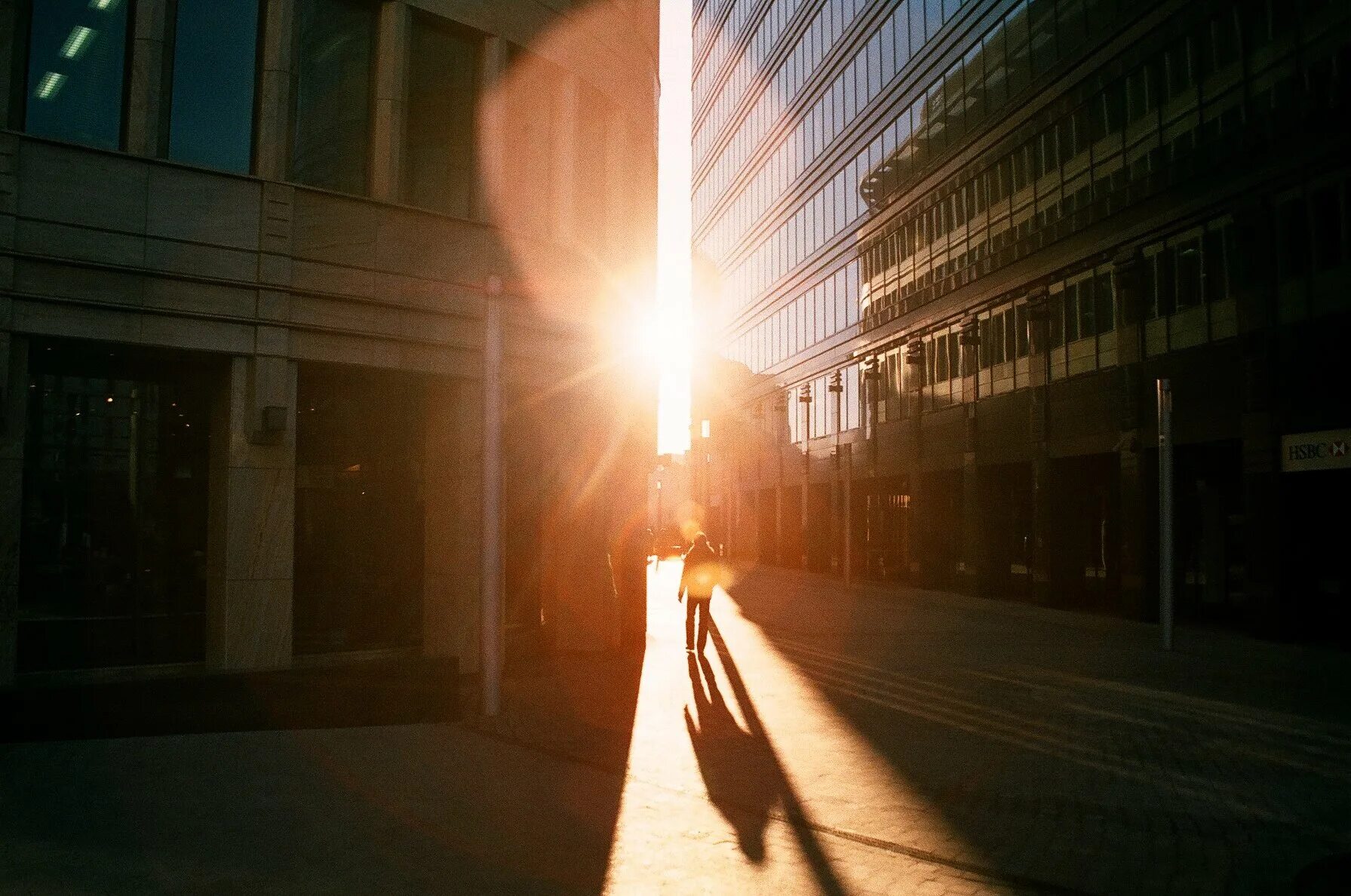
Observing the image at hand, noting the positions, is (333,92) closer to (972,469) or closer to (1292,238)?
(1292,238)

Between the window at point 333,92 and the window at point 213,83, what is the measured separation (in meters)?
0.56

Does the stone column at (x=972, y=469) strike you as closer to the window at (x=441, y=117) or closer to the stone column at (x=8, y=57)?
the window at (x=441, y=117)

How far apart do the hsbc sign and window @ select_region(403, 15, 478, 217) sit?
14.6 meters

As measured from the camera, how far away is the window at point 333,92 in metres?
14.9

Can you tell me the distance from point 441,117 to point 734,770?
34.1ft

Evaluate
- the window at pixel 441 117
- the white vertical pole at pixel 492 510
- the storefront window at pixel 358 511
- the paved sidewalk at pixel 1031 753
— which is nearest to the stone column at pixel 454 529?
the storefront window at pixel 358 511

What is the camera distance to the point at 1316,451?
67.8 feet

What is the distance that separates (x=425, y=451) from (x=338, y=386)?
1.48 metres

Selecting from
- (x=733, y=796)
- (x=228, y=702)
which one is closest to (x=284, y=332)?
(x=228, y=702)

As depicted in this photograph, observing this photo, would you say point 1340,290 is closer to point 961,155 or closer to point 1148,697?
point 1148,697

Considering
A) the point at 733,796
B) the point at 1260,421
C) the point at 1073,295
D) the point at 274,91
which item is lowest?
the point at 733,796

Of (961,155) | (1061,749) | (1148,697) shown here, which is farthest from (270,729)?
(961,155)

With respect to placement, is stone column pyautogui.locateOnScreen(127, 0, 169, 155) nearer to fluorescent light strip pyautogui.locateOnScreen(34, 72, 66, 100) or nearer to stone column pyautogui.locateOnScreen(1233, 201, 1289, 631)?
fluorescent light strip pyautogui.locateOnScreen(34, 72, 66, 100)

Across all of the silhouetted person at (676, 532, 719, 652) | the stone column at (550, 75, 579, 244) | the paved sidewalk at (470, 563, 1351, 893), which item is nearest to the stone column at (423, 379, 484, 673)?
the paved sidewalk at (470, 563, 1351, 893)
